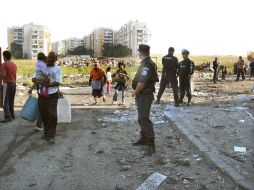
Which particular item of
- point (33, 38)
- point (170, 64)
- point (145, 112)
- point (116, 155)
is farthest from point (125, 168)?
point (33, 38)

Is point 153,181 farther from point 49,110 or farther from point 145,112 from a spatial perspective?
point 49,110

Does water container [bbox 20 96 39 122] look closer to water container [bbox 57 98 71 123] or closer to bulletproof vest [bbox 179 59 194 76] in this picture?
water container [bbox 57 98 71 123]

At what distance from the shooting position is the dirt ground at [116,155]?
5.83 metres

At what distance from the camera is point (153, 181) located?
5836 millimetres

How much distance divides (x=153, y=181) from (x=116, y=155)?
64.1 inches

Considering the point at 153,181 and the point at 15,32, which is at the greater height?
the point at 15,32

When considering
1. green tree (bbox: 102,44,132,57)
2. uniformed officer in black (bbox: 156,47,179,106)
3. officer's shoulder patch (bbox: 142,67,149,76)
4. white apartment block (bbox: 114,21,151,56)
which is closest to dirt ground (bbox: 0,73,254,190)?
officer's shoulder patch (bbox: 142,67,149,76)

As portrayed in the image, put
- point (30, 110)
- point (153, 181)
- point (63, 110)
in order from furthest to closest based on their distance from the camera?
point (63, 110) < point (30, 110) < point (153, 181)

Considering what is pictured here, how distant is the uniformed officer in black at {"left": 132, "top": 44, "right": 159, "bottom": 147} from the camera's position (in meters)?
7.23

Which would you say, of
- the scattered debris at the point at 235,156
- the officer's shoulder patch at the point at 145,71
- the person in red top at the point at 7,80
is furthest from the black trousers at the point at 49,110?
the scattered debris at the point at 235,156

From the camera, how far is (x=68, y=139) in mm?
8641

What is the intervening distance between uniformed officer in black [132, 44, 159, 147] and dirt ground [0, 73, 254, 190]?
0.46m

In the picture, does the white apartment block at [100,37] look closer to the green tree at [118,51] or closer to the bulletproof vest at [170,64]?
the green tree at [118,51]

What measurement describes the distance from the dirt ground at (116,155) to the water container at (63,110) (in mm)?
260
